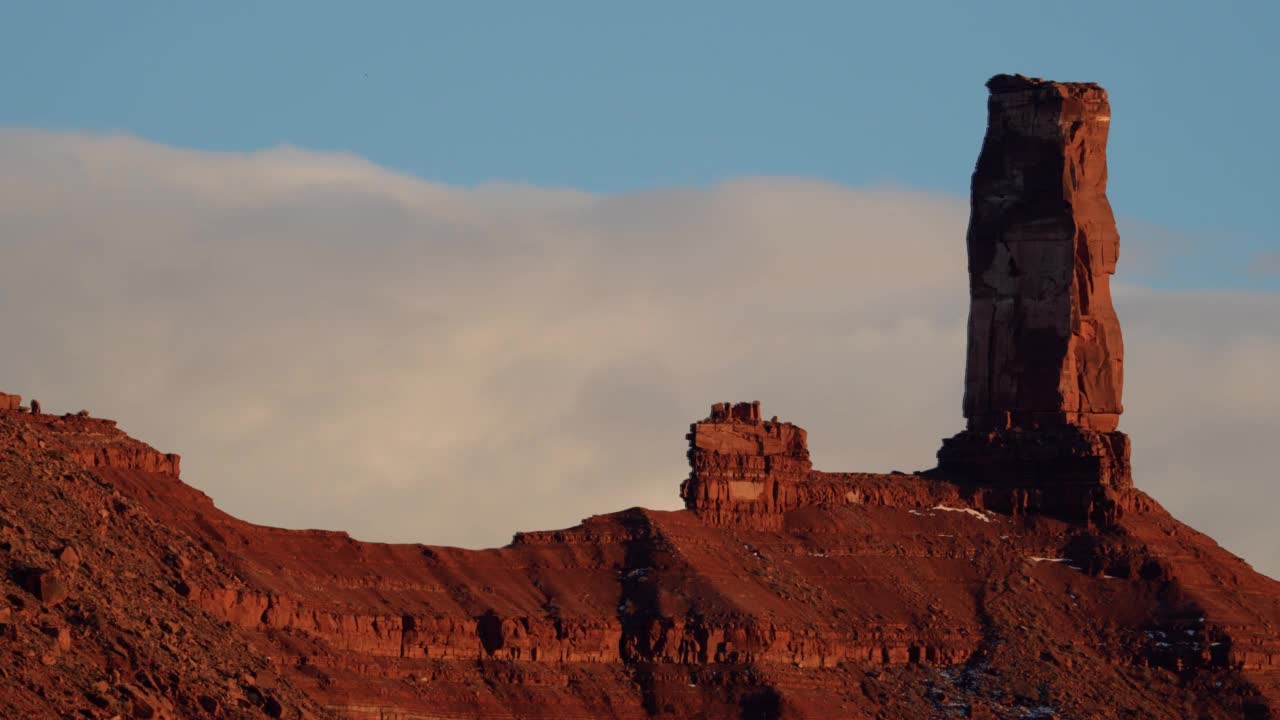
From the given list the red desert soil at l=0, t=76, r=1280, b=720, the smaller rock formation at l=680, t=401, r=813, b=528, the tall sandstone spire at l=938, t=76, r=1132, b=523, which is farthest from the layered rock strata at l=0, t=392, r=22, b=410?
the tall sandstone spire at l=938, t=76, r=1132, b=523

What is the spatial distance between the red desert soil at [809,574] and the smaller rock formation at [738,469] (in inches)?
3.4

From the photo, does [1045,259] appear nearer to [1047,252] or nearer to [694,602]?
[1047,252]

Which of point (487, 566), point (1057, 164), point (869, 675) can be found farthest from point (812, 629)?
point (1057, 164)

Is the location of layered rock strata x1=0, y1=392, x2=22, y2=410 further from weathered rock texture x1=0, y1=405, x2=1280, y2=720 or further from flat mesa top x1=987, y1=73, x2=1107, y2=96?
flat mesa top x1=987, y1=73, x2=1107, y2=96

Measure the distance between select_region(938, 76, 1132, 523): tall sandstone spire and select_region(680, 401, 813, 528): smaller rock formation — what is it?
10.7m

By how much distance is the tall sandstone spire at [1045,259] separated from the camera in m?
148

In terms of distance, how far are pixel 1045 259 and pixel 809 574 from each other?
17.8m

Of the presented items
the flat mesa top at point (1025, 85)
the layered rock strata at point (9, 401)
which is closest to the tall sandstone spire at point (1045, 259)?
the flat mesa top at point (1025, 85)

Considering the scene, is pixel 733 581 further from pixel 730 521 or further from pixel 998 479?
pixel 998 479

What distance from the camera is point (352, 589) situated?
12319 centimetres

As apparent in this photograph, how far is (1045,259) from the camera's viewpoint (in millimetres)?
147500

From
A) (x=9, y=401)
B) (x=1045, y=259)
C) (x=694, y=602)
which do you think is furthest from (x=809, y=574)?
(x=9, y=401)

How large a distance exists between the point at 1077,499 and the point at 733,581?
1609cm

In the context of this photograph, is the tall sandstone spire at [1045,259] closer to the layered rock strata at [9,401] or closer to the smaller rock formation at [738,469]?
the smaller rock formation at [738,469]
